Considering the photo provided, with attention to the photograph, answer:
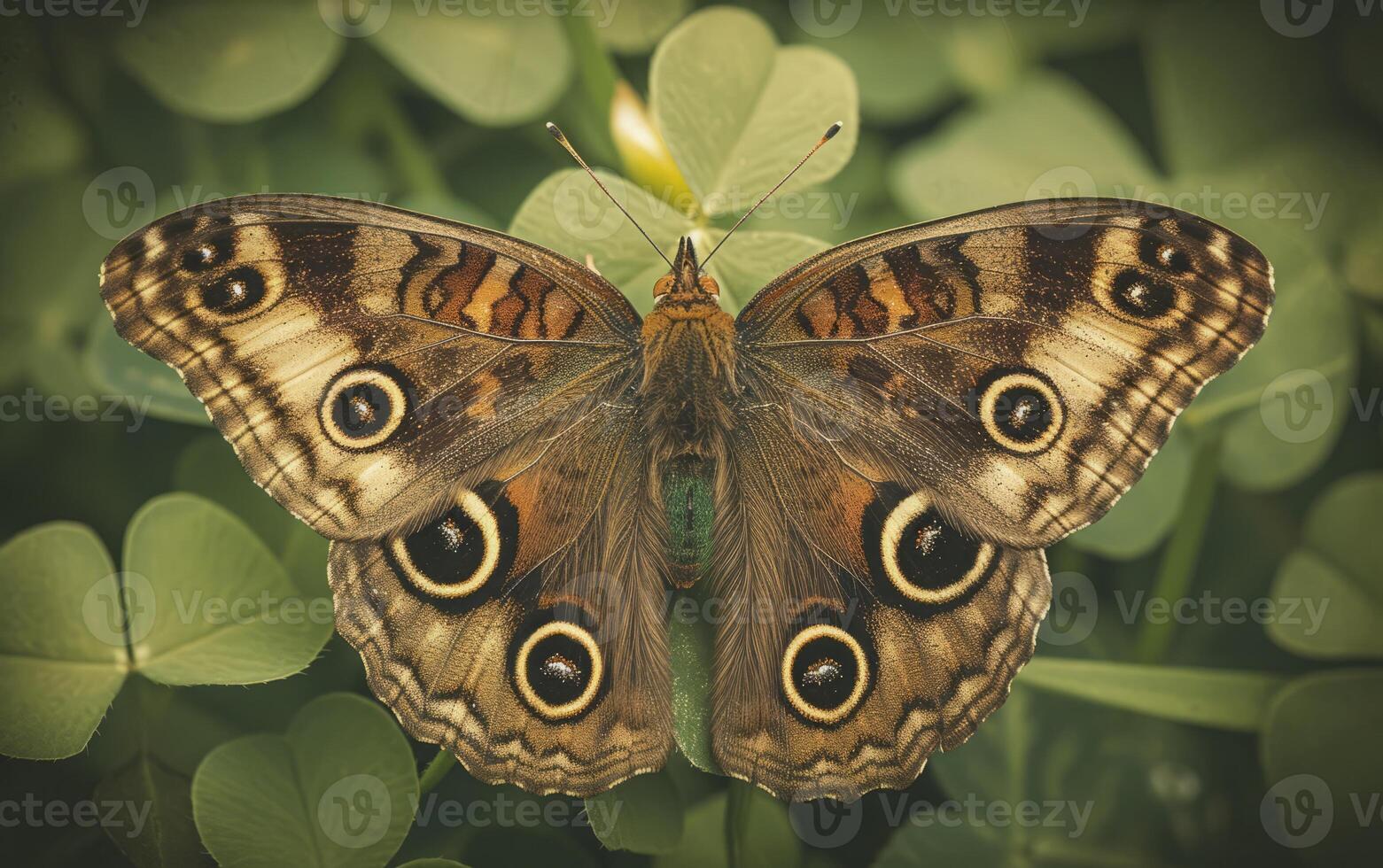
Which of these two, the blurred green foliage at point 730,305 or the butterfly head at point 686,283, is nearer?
the butterfly head at point 686,283

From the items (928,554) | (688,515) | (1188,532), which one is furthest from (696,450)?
(1188,532)

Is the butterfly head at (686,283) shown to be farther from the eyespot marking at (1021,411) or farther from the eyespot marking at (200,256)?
the eyespot marking at (200,256)

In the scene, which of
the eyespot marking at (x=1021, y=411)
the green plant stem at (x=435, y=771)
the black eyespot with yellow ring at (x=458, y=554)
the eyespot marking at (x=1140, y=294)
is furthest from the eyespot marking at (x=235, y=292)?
the eyespot marking at (x=1140, y=294)

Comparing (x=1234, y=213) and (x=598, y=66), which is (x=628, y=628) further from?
(x=1234, y=213)

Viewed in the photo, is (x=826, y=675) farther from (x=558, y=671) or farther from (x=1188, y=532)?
(x=1188, y=532)

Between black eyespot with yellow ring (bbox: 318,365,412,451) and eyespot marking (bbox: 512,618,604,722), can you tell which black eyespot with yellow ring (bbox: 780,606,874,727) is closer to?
eyespot marking (bbox: 512,618,604,722)

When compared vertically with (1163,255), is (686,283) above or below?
below

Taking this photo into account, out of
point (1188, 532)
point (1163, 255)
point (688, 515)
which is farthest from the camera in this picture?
point (1188, 532)

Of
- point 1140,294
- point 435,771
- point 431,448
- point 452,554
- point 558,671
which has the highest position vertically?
point 1140,294
